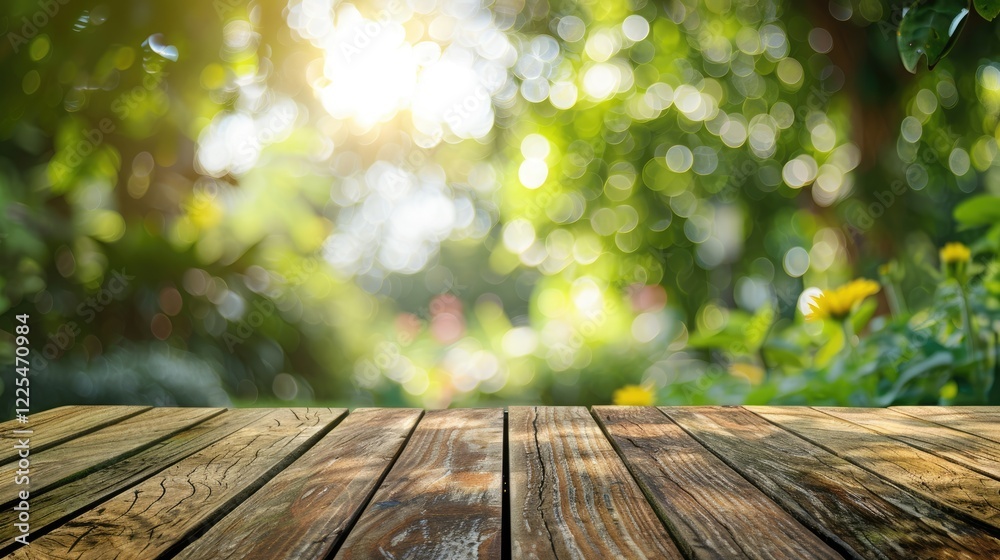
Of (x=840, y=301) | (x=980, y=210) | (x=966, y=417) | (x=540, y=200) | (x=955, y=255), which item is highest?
(x=540, y=200)

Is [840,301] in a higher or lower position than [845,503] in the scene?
higher

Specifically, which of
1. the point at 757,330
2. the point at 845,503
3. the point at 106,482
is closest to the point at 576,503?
the point at 845,503

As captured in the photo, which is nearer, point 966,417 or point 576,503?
point 576,503

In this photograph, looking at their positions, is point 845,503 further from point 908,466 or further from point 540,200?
point 540,200

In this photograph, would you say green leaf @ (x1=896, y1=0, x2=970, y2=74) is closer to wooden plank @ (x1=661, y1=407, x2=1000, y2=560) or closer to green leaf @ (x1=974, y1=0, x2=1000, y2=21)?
green leaf @ (x1=974, y1=0, x2=1000, y2=21)

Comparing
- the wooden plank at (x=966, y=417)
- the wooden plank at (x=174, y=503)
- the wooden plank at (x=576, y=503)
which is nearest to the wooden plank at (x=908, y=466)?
the wooden plank at (x=966, y=417)

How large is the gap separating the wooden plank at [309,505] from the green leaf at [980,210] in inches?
92.6

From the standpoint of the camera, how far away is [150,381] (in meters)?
3.55

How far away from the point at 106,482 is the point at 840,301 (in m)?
2.37

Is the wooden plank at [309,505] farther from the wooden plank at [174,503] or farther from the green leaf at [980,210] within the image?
the green leaf at [980,210]

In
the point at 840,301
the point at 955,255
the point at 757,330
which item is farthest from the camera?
the point at 757,330

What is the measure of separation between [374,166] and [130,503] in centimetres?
716

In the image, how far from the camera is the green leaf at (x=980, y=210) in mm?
2562

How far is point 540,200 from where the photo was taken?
5.50 meters
